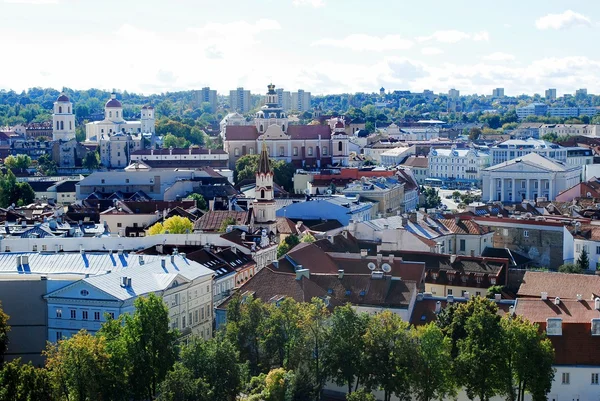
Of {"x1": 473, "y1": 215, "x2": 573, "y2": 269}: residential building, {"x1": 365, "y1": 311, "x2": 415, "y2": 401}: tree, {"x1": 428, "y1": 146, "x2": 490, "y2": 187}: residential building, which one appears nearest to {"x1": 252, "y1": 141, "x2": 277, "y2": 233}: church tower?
{"x1": 473, "y1": 215, "x2": 573, "y2": 269}: residential building

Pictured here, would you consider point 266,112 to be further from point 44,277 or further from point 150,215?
point 44,277

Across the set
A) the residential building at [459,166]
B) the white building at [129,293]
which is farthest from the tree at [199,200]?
the residential building at [459,166]

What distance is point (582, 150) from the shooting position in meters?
115

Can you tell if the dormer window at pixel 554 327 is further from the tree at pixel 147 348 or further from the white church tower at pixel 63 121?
the white church tower at pixel 63 121

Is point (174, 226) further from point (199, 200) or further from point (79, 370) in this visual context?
point (79, 370)

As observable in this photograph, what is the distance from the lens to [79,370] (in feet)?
102

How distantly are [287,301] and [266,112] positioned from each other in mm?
86313

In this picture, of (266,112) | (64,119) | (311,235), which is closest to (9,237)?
(311,235)

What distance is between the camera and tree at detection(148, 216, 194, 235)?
5916 cm

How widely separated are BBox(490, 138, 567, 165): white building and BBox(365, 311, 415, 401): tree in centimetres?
7918

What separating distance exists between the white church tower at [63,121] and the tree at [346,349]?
10779cm

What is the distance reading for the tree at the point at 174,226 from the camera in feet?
194

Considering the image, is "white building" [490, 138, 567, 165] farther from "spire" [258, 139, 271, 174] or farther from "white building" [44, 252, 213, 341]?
"white building" [44, 252, 213, 341]

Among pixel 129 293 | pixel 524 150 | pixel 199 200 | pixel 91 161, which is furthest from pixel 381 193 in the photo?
pixel 91 161
